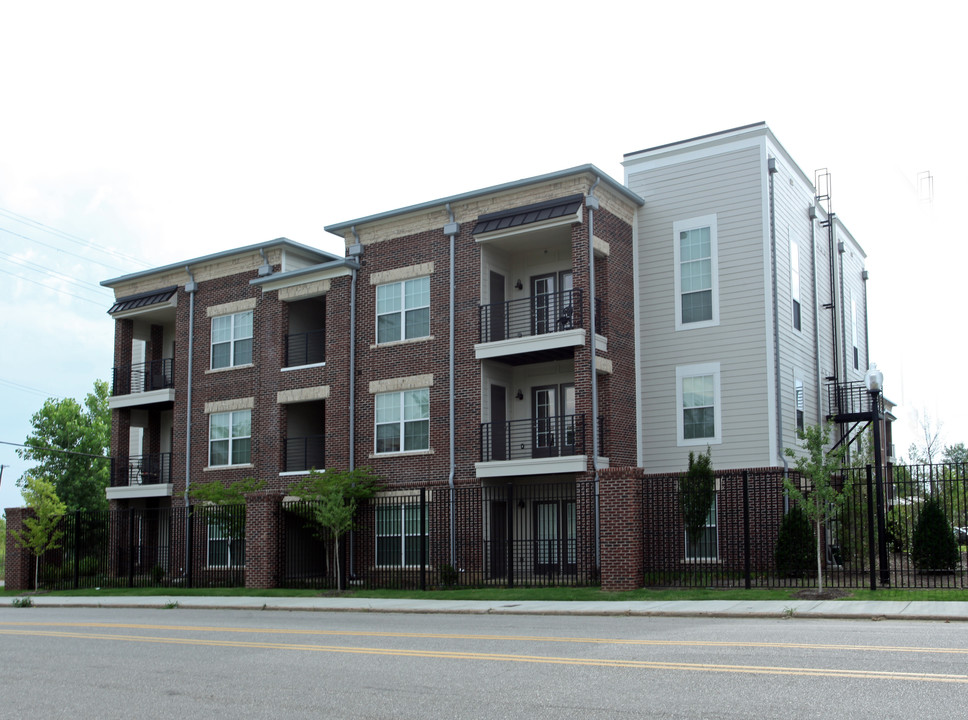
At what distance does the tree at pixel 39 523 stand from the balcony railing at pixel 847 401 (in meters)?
25.4

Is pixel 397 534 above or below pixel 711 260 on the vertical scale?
below

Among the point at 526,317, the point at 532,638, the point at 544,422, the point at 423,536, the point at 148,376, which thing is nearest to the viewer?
the point at 532,638

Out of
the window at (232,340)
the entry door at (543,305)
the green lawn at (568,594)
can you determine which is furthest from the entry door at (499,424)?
the window at (232,340)

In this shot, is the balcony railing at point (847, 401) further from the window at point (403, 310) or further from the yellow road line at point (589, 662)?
the yellow road line at point (589, 662)

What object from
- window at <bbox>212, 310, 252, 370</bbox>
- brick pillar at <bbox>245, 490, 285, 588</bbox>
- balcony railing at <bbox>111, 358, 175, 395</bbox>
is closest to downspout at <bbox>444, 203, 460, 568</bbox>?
brick pillar at <bbox>245, 490, 285, 588</bbox>

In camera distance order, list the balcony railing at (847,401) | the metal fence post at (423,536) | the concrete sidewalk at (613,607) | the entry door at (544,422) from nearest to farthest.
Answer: the concrete sidewalk at (613,607)
the metal fence post at (423,536)
the entry door at (544,422)
the balcony railing at (847,401)

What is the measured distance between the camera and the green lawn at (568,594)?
17609 millimetres

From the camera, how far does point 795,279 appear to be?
2816cm

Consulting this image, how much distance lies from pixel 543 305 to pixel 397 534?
7.86m

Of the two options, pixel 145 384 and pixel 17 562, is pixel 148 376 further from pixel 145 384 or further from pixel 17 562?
pixel 17 562

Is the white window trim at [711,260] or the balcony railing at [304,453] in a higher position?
the white window trim at [711,260]

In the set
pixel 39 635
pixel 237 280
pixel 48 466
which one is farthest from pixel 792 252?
pixel 48 466

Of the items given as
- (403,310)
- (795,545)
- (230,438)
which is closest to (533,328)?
(403,310)

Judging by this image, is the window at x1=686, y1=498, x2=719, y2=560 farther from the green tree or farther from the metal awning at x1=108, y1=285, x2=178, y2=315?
the metal awning at x1=108, y1=285, x2=178, y2=315
